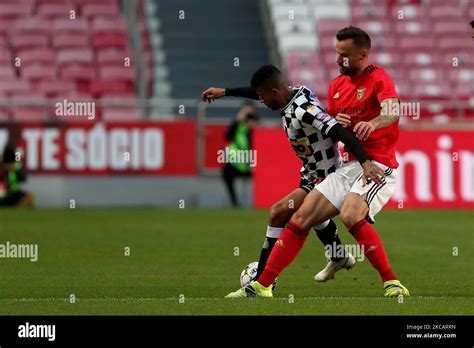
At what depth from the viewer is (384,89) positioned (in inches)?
407

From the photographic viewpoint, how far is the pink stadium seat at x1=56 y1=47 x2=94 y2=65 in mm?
26203

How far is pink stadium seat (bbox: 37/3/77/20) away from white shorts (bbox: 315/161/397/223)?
1731 cm

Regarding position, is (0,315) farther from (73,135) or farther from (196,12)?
(196,12)

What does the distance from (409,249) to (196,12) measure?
572 inches

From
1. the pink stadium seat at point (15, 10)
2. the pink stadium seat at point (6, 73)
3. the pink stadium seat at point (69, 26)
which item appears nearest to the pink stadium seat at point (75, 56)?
the pink stadium seat at point (69, 26)

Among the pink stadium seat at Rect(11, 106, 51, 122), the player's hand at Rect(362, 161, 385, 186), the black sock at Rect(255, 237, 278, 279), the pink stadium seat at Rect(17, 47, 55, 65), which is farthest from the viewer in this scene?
the pink stadium seat at Rect(17, 47, 55, 65)

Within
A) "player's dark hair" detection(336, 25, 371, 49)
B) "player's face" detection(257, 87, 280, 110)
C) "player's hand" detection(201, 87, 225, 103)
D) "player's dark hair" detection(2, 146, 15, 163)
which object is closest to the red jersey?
"player's dark hair" detection(336, 25, 371, 49)

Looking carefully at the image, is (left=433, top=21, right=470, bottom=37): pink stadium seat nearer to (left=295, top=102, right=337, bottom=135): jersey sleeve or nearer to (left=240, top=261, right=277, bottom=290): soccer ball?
(left=240, top=261, right=277, bottom=290): soccer ball

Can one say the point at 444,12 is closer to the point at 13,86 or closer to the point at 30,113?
the point at 13,86

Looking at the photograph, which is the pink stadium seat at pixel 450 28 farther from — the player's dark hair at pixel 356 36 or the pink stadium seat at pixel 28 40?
the player's dark hair at pixel 356 36

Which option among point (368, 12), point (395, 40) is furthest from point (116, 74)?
point (395, 40)
